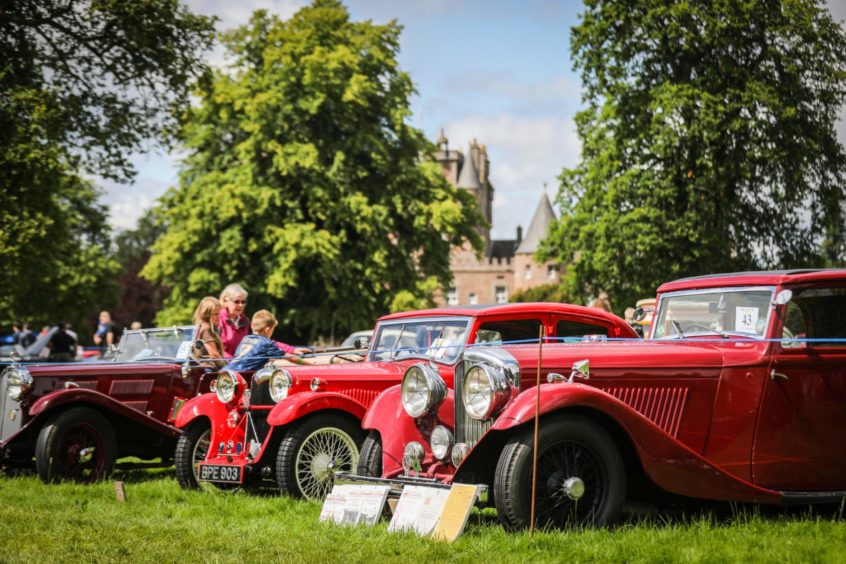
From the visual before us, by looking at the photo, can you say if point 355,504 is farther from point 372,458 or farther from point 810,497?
point 810,497

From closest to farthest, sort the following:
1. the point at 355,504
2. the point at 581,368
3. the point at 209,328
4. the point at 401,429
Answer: the point at 581,368 → the point at 355,504 → the point at 401,429 → the point at 209,328

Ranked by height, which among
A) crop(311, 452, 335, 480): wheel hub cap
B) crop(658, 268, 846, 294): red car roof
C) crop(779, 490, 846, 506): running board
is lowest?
crop(311, 452, 335, 480): wheel hub cap

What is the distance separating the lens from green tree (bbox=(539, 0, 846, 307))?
2834 centimetres

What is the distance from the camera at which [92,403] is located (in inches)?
415

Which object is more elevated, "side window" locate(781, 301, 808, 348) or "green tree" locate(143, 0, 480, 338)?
"green tree" locate(143, 0, 480, 338)

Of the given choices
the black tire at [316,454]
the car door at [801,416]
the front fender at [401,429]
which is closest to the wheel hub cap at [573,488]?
the front fender at [401,429]

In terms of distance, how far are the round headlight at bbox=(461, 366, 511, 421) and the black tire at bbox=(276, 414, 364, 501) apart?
2.52m

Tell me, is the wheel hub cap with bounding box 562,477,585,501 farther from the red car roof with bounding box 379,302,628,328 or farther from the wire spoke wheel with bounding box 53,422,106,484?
the wire spoke wheel with bounding box 53,422,106,484

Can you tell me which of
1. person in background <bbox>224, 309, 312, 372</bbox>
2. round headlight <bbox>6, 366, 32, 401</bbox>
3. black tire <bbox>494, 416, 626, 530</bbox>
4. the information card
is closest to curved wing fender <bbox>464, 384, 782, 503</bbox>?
black tire <bbox>494, 416, 626, 530</bbox>

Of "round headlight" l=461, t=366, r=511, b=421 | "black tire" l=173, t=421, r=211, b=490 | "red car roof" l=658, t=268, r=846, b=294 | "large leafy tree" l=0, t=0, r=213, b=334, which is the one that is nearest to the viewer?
"round headlight" l=461, t=366, r=511, b=421

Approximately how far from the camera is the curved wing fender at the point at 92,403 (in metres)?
10.3

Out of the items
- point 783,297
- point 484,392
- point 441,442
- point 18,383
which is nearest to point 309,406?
point 441,442

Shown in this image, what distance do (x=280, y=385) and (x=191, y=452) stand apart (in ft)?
4.48

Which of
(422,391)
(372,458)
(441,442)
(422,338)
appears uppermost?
(422,338)
